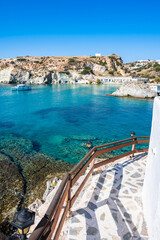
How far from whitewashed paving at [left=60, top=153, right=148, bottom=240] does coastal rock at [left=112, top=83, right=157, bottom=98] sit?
51998 mm

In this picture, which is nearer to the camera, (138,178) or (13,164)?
(138,178)

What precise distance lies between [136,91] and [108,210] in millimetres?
55126

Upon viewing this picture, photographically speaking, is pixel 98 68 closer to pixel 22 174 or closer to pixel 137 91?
pixel 137 91

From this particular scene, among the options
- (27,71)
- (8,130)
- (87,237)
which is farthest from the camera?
(27,71)

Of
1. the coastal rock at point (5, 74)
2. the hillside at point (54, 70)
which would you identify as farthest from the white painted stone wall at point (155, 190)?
the coastal rock at point (5, 74)

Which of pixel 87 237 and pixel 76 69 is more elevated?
pixel 76 69

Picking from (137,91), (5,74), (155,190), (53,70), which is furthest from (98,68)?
(155,190)

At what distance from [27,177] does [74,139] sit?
793 centimetres

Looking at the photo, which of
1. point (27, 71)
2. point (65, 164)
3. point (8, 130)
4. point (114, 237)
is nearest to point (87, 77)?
point (27, 71)

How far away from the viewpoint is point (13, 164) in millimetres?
11391

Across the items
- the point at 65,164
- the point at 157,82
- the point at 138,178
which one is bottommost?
the point at 65,164

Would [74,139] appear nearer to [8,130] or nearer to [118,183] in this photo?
[8,130]

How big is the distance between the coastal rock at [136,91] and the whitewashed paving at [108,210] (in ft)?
171

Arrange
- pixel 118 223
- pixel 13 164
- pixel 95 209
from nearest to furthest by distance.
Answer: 1. pixel 118 223
2. pixel 95 209
3. pixel 13 164
